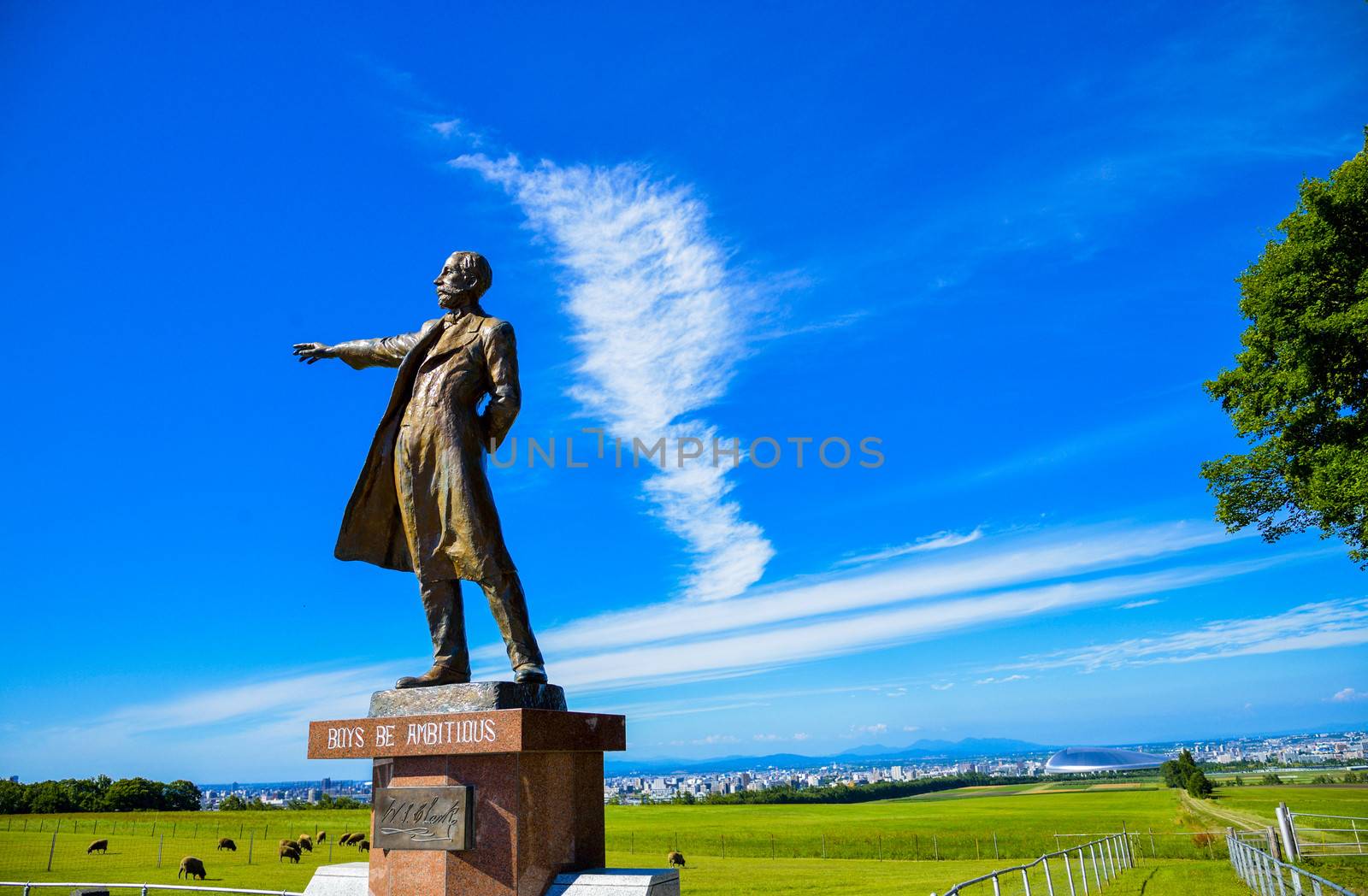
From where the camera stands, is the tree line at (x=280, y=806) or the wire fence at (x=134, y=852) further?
the tree line at (x=280, y=806)

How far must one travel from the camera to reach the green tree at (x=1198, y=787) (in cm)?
6556

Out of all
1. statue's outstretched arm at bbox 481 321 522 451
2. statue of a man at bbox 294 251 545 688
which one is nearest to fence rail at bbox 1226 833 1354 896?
statue of a man at bbox 294 251 545 688

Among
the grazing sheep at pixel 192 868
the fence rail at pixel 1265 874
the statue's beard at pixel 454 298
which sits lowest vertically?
the grazing sheep at pixel 192 868

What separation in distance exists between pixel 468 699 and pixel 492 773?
1.76ft

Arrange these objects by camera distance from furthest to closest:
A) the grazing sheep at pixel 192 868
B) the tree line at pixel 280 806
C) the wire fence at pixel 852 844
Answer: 1. the tree line at pixel 280 806
2. the wire fence at pixel 852 844
3. the grazing sheep at pixel 192 868

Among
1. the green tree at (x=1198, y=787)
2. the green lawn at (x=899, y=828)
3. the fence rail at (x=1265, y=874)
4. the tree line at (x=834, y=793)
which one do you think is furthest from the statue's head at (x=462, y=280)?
the tree line at (x=834, y=793)

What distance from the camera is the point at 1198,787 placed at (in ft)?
217

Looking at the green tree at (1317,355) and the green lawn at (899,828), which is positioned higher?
the green tree at (1317,355)

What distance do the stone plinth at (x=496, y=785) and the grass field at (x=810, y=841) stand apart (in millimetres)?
13412

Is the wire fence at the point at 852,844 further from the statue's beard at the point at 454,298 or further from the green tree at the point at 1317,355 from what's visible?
the statue's beard at the point at 454,298

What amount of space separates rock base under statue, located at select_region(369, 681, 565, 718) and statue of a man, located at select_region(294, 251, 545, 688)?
13cm

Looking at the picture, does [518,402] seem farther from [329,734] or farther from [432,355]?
[329,734]

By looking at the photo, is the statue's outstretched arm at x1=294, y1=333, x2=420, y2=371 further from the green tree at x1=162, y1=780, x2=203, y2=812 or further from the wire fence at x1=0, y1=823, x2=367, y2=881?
the green tree at x1=162, y1=780, x2=203, y2=812

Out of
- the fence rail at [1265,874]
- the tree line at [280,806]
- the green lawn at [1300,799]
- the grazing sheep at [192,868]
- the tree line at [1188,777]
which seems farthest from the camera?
the tree line at [1188,777]
